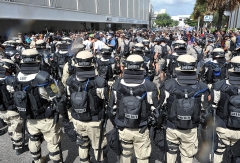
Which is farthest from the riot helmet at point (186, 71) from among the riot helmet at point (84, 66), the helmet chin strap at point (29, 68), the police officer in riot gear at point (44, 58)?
the police officer in riot gear at point (44, 58)

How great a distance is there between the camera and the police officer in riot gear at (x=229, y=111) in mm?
3239

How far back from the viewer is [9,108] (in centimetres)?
429

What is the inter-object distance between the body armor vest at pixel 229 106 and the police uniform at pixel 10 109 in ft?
12.8

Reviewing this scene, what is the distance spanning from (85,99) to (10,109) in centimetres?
199

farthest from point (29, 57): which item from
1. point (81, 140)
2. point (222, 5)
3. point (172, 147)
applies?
point (222, 5)

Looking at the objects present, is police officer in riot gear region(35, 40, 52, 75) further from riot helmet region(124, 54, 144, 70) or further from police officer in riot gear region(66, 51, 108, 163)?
riot helmet region(124, 54, 144, 70)

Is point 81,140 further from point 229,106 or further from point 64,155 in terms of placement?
point 229,106

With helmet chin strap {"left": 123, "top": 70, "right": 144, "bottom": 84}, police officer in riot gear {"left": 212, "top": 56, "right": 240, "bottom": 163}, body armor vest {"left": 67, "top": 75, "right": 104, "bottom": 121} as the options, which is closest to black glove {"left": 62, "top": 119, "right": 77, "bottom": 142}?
body armor vest {"left": 67, "top": 75, "right": 104, "bottom": 121}

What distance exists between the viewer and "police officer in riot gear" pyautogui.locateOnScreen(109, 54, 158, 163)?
3199 millimetres

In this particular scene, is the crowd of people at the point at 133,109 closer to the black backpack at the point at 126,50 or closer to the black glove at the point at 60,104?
the black glove at the point at 60,104

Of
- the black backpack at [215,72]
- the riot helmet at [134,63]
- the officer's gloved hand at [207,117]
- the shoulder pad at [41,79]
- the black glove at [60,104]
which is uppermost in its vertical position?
the riot helmet at [134,63]

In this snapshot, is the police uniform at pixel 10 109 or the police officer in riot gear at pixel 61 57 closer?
the police uniform at pixel 10 109

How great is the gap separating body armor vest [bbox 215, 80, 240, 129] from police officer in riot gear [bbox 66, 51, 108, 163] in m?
1.99

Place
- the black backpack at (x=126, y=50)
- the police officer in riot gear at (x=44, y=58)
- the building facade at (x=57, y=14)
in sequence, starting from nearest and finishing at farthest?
1. the police officer in riot gear at (x=44, y=58)
2. the black backpack at (x=126, y=50)
3. the building facade at (x=57, y=14)
